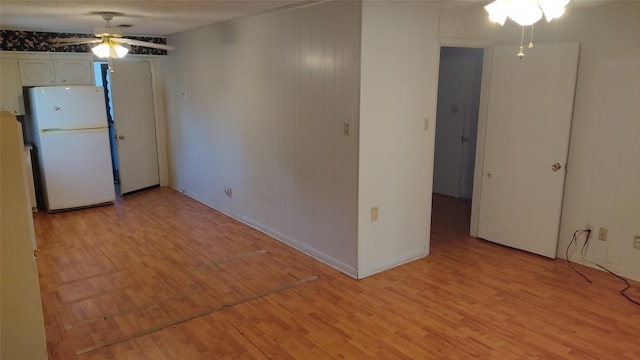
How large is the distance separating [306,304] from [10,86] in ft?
16.4

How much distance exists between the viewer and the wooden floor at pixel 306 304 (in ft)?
9.48

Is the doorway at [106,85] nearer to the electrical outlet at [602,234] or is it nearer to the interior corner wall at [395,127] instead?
the interior corner wall at [395,127]

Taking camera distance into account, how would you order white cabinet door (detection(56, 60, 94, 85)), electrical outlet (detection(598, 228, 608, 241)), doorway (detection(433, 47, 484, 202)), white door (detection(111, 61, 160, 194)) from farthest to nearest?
1. white door (detection(111, 61, 160, 194))
2. doorway (detection(433, 47, 484, 202))
3. white cabinet door (detection(56, 60, 94, 85))
4. electrical outlet (detection(598, 228, 608, 241))

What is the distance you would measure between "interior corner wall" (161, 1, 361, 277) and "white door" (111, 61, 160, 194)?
2.56 feet

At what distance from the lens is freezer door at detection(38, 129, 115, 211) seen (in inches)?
229

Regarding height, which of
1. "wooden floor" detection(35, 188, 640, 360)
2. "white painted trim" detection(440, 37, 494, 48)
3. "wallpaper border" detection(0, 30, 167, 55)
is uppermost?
"wallpaper border" detection(0, 30, 167, 55)

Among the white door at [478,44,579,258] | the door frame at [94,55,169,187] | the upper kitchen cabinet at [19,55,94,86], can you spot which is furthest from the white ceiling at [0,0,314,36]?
the white door at [478,44,579,258]

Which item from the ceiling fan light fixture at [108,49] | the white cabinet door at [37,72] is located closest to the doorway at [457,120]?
the ceiling fan light fixture at [108,49]

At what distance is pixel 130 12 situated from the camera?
4.22 metres

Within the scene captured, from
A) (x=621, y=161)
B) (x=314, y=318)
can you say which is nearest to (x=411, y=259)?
(x=314, y=318)

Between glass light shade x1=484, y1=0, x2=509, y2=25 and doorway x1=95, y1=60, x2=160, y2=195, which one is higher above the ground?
glass light shade x1=484, y1=0, x2=509, y2=25

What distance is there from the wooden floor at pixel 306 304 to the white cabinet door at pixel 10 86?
78.5 inches

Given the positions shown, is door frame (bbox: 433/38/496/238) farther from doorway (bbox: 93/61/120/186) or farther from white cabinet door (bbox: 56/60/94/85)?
doorway (bbox: 93/61/120/186)

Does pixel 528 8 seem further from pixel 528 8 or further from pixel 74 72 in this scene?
pixel 74 72
